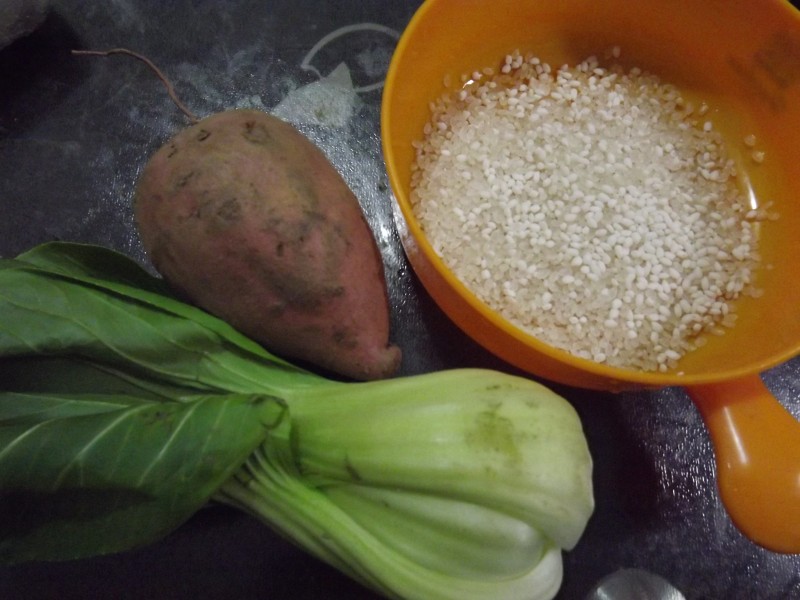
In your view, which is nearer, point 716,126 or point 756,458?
point 756,458

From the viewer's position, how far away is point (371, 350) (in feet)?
1.90

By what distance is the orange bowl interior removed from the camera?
1.82ft

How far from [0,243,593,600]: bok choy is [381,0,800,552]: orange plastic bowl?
0.09 meters

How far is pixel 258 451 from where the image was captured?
0.54 metres

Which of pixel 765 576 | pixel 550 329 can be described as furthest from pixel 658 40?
pixel 765 576

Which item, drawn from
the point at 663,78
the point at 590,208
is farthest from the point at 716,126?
the point at 590,208

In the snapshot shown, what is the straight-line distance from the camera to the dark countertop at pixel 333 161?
638mm

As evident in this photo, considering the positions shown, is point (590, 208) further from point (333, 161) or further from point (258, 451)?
point (258, 451)

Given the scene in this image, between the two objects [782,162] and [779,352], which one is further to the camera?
[782,162]

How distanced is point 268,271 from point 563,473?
30 centimetres

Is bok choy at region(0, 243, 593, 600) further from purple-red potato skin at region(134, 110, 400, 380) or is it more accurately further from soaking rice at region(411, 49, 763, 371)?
soaking rice at region(411, 49, 763, 371)

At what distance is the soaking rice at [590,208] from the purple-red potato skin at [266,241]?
12 centimetres

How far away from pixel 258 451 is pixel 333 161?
14.5 inches

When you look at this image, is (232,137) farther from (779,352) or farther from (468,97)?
(779,352)
